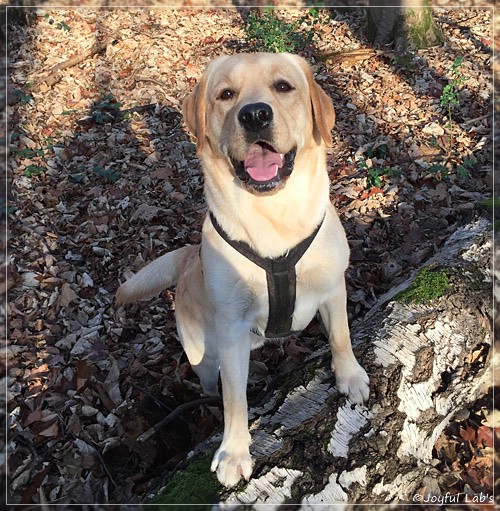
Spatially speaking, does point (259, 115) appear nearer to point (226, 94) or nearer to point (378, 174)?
point (226, 94)

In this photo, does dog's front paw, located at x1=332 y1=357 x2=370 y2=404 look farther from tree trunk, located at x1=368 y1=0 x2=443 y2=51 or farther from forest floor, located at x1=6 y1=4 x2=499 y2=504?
tree trunk, located at x1=368 y1=0 x2=443 y2=51

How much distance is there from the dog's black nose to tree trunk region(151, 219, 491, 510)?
1.36 meters

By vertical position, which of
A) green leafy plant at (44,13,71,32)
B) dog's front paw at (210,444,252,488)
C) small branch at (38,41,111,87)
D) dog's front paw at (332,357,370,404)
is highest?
green leafy plant at (44,13,71,32)

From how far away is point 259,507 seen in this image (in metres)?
2.11

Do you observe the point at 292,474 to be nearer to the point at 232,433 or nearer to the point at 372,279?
the point at 232,433

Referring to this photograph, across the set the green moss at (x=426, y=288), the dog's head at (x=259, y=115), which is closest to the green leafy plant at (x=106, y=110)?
the dog's head at (x=259, y=115)

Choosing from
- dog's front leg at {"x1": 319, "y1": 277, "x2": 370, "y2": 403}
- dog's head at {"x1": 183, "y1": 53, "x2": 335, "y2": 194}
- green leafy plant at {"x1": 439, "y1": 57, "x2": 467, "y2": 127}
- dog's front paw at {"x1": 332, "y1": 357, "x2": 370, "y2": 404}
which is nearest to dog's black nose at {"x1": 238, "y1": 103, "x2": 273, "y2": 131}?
dog's head at {"x1": 183, "y1": 53, "x2": 335, "y2": 194}

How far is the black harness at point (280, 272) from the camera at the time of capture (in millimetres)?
2631

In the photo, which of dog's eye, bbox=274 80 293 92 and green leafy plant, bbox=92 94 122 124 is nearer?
dog's eye, bbox=274 80 293 92

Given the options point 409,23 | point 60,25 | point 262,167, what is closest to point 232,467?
point 262,167

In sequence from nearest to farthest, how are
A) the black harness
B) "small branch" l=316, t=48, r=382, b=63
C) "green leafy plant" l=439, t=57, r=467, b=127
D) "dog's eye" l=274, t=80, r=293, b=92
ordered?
the black harness, "dog's eye" l=274, t=80, r=293, b=92, "green leafy plant" l=439, t=57, r=467, b=127, "small branch" l=316, t=48, r=382, b=63

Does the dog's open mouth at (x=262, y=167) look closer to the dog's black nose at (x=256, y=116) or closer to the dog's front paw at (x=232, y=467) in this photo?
the dog's black nose at (x=256, y=116)

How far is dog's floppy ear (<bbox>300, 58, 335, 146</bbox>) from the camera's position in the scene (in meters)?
2.78

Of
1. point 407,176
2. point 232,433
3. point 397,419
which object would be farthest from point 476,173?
point 232,433
